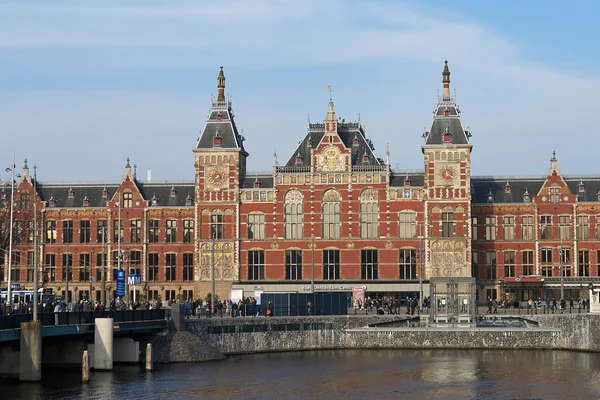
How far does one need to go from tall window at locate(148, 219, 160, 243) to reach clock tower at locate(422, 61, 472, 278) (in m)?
27.8

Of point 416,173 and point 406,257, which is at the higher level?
point 416,173

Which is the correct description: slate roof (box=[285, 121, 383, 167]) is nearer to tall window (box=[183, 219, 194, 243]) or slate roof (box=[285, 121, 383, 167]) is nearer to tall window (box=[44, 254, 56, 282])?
tall window (box=[183, 219, 194, 243])

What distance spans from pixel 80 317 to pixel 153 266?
4497 cm

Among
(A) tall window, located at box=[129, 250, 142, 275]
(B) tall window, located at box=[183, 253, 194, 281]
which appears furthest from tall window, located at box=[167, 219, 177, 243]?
(A) tall window, located at box=[129, 250, 142, 275]

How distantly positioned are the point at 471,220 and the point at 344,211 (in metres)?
12.5

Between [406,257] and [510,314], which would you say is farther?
[406,257]

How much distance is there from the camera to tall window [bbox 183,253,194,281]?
355 ft

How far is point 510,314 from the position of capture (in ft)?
272

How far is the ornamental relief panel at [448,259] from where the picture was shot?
332 feet

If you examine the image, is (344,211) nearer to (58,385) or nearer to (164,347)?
(164,347)

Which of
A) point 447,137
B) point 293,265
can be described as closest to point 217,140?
point 293,265

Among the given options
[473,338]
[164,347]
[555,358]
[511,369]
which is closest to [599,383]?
[511,369]

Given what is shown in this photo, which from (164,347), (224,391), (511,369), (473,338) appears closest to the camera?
(224,391)

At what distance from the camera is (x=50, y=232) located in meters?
110
